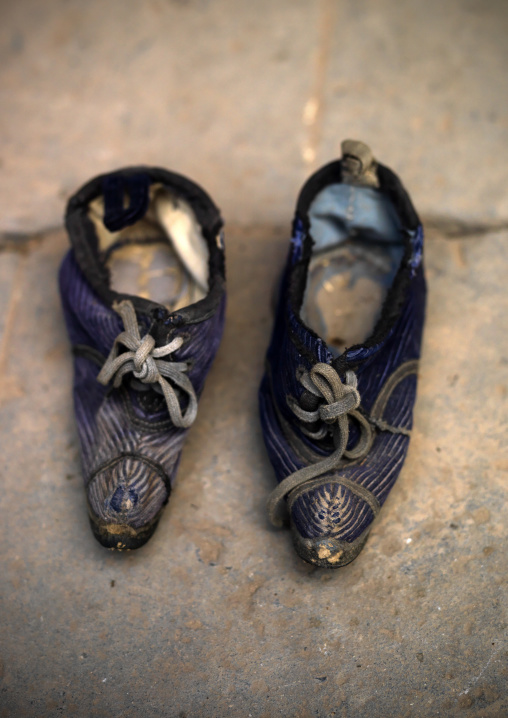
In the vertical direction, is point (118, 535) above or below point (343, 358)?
below

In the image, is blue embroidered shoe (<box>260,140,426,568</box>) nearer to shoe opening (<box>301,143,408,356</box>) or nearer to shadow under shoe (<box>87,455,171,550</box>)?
shoe opening (<box>301,143,408,356</box>)

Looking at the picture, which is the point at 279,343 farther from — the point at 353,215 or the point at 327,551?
the point at 327,551

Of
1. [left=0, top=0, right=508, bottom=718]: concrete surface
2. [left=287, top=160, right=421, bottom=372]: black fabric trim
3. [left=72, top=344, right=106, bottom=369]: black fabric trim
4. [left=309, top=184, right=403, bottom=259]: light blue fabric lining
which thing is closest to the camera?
[left=0, top=0, right=508, bottom=718]: concrete surface

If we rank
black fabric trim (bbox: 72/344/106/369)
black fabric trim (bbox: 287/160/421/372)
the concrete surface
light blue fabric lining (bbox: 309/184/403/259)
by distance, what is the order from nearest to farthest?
the concrete surface < black fabric trim (bbox: 287/160/421/372) < black fabric trim (bbox: 72/344/106/369) < light blue fabric lining (bbox: 309/184/403/259)

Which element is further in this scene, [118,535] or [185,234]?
[185,234]

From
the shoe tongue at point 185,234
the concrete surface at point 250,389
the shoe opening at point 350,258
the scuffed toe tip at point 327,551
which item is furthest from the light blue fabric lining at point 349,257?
the scuffed toe tip at point 327,551

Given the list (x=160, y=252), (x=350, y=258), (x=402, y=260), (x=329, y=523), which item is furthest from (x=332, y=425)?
(x=160, y=252)

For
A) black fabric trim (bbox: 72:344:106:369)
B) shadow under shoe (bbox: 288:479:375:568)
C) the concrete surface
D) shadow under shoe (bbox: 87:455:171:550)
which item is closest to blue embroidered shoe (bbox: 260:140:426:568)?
shadow under shoe (bbox: 288:479:375:568)
